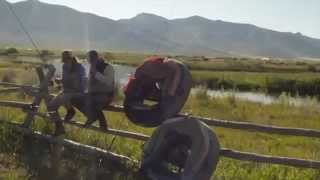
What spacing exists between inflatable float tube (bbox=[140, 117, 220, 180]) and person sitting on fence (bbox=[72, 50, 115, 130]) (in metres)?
1.57

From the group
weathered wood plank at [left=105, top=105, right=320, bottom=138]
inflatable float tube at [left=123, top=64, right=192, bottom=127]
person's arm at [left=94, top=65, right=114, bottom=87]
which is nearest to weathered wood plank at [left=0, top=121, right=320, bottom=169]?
weathered wood plank at [left=105, top=105, right=320, bottom=138]

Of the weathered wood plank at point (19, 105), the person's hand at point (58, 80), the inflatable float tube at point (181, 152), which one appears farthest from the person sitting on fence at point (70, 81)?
the inflatable float tube at point (181, 152)

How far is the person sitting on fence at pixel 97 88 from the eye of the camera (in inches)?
325

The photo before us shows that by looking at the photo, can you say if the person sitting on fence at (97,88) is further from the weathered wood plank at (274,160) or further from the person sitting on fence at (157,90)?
the weathered wood plank at (274,160)

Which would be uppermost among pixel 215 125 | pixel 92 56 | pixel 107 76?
pixel 92 56

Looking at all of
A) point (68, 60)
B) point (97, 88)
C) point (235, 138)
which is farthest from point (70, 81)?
point (235, 138)

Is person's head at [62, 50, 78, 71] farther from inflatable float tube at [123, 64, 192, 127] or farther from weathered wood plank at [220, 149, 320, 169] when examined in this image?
weathered wood plank at [220, 149, 320, 169]

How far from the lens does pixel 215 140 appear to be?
21.9ft

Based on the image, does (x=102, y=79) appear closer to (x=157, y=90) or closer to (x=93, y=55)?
(x=93, y=55)

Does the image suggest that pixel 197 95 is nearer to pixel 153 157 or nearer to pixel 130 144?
pixel 130 144

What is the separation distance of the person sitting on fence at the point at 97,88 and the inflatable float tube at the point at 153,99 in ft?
2.19

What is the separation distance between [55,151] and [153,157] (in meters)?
2.40

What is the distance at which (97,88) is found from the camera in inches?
330

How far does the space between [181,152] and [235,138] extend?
747 centimetres
